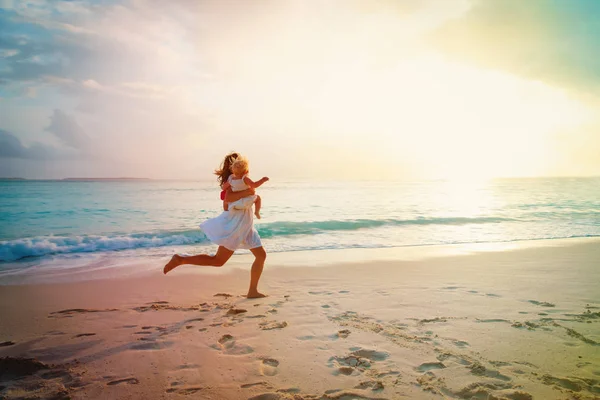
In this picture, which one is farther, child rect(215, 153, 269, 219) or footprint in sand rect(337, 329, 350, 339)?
child rect(215, 153, 269, 219)

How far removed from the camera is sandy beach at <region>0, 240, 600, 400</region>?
3.03m

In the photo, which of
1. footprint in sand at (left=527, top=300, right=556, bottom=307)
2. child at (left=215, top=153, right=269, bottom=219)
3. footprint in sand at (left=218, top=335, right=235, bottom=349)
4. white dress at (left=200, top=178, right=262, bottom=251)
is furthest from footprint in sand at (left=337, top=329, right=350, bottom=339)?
footprint in sand at (left=527, top=300, right=556, bottom=307)

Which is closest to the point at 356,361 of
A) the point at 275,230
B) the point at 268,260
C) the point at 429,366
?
the point at 429,366

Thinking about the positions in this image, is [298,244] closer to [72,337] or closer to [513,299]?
[513,299]

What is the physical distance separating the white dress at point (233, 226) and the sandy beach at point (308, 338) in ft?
3.17

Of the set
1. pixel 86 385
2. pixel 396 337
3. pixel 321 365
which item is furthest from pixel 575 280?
pixel 86 385

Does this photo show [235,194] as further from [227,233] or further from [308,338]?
[308,338]

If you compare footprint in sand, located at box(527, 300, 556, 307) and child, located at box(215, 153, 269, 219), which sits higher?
child, located at box(215, 153, 269, 219)

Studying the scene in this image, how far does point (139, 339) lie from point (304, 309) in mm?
2197

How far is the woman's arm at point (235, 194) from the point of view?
17.9 ft

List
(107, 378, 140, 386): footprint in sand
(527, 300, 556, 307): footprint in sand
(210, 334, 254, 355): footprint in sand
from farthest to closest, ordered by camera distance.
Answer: (527, 300, 556, 307): footprint in sand, (210, 334, 254, 355): footprint in sand, (107, 378, 140, 386): footprint in sand

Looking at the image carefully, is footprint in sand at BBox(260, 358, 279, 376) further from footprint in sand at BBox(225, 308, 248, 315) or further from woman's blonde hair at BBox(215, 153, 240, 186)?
woman's blonde hair at BBox(215, 153, 240, 186)

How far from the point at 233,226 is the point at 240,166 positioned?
914 millimetres

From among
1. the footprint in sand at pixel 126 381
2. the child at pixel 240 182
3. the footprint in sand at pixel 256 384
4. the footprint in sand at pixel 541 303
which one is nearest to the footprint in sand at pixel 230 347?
the footprint in sand at pixel 256 384
